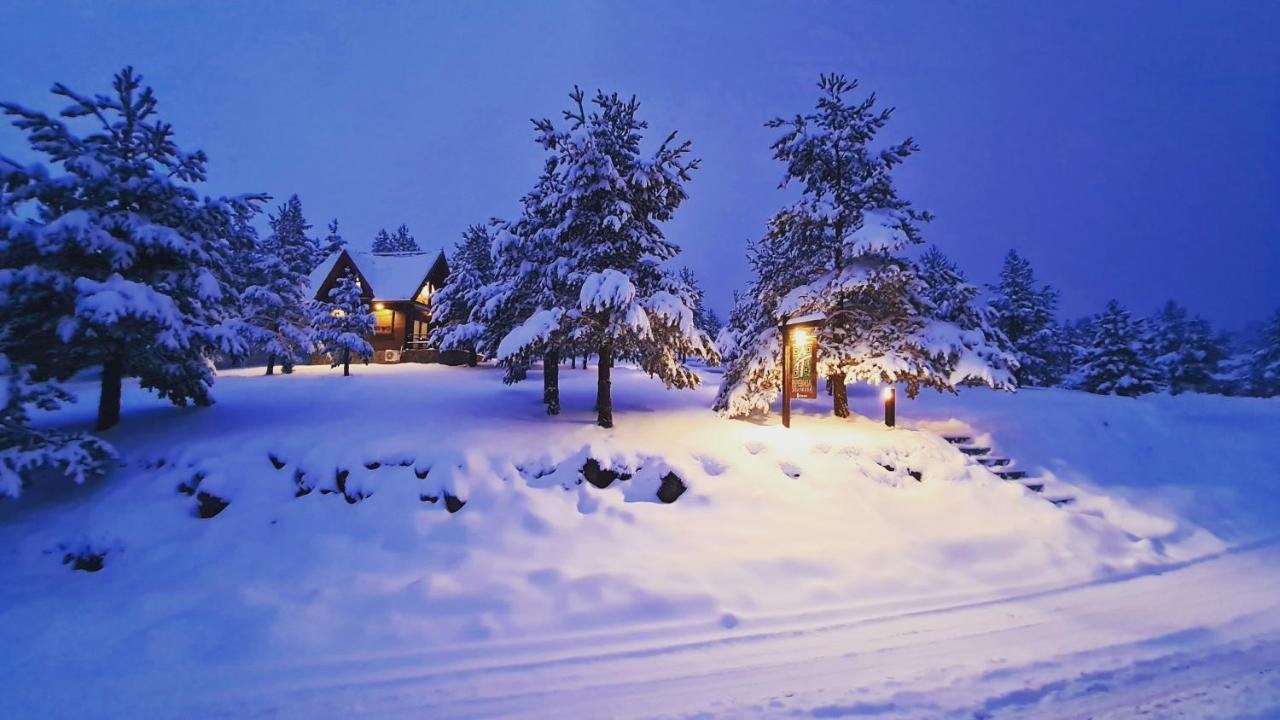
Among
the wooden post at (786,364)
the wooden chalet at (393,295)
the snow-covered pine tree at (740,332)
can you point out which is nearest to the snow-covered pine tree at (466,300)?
the wooden chalet at (393,295)

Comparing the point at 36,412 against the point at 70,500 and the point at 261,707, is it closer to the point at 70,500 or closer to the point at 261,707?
the point at 70,500

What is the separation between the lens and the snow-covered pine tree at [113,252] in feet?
28.1

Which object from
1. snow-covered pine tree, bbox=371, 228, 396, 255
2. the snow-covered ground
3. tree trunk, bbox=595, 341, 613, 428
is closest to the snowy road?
the snow-covered ground

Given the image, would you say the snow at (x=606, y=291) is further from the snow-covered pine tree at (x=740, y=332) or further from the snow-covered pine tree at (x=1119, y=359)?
the snow-covered pine tree at (x=1119, y=359)

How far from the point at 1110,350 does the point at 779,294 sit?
84.9 ft

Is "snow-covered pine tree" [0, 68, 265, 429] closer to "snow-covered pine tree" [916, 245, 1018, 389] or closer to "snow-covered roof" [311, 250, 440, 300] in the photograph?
"snow-covered pine tree" [916, 245, 1018, 389]

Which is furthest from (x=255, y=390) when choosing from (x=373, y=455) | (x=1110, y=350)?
(x=1110, y=350)

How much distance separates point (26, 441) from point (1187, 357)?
1861 inches

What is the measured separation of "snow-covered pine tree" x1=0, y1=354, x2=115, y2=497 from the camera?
276 inches

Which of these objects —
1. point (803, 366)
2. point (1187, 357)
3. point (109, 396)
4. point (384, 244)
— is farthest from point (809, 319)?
point (384, 244)

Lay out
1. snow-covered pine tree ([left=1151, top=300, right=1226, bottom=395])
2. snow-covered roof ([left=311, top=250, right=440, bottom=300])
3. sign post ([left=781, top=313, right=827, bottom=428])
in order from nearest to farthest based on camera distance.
A: sign post ([left=781, top=313, right=827, bottom=428]) < snow-covered pine tree ([left=1151, top=300, right=1226, bottom=395]) < snow-covered roof ([left=311, top=250, right=440, bottom=300])

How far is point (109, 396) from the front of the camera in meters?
10.5

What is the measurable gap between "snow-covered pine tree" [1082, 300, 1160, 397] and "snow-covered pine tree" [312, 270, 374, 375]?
37.2 meters

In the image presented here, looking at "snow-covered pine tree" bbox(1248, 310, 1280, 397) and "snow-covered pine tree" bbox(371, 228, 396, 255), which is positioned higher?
"snow-covered pine tree" bbox(371, 228, 396, 255)
